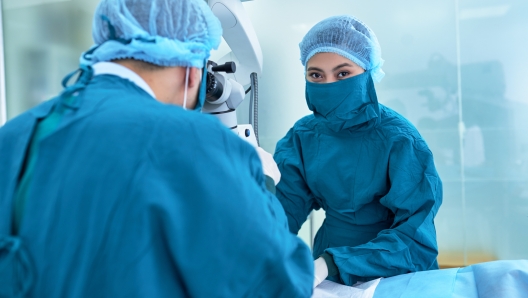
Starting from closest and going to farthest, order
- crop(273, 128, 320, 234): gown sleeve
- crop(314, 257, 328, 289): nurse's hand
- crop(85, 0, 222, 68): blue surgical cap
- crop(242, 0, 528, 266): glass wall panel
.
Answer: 1. crop(85, 0, 222, 68): blue surgical cap
2. crop(314, 257, 328, 289): nurse's hand
3. crop(273, 128, 320, 234): gown sleeve
4. crop(242, 0, 528, 266): glass wall panel

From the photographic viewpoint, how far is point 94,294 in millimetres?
581

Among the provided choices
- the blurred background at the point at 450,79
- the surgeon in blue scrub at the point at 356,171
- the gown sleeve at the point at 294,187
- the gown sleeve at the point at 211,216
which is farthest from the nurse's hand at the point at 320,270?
the blurred background at the point at 450,79

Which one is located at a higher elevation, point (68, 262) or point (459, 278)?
point (68, 262)

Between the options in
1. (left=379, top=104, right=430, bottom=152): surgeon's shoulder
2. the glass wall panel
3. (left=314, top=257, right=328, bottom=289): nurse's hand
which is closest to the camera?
(left=314, top=257, right=328, bottom=289): nurse's hand

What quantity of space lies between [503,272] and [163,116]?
0.96 m

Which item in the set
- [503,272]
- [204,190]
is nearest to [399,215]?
[503,272]

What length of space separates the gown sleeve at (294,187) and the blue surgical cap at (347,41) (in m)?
0.36

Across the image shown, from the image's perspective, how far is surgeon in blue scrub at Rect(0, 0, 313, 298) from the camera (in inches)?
22.6

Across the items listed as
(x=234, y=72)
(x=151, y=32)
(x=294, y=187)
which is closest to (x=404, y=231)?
(x=294, y=187)

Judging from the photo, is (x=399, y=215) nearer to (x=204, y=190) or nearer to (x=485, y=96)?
(x=204, y=190)

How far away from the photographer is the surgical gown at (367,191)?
4.11 ft

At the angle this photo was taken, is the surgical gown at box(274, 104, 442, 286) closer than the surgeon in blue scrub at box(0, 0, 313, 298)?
No

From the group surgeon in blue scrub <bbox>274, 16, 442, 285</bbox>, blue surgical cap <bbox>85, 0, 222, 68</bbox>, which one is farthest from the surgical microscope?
blue surgical cap <bbox>85, 0, 222, 68</bbox>

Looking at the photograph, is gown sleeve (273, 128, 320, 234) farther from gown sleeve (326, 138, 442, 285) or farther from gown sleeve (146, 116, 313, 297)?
gown sleeve (146, 116, 313, 297)
